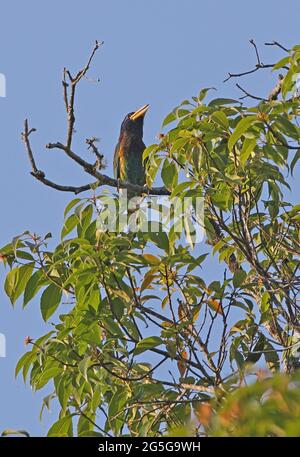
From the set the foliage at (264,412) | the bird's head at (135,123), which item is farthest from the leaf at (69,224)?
the bird's head at (135,123)

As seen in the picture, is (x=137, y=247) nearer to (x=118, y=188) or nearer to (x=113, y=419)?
(x=113, y=419)

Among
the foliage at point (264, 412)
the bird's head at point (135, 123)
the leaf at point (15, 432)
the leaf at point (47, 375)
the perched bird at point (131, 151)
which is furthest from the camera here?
the bird's head at point (135, 123)

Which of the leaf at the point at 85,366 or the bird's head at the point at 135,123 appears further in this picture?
the bird's head at the point at 135,123

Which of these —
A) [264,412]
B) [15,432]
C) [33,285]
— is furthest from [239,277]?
[264,412]

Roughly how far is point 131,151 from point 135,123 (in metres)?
0.43

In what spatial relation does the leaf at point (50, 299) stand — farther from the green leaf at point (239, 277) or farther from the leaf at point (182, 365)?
the green leaf at point (239, 277)

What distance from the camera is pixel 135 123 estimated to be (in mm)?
8562

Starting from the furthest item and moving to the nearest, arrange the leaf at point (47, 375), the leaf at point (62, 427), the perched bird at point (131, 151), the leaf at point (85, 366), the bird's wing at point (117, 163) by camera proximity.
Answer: the bird's wing at point (117, 163) → the perched bird at point (131, 151) → the leaf at point (47, 375) → the leaf at point (62, 427) → the leaf at point (85, 366)

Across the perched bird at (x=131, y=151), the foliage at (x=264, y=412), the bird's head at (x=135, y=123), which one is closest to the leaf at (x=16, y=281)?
the foliage at (x=264, y=412)

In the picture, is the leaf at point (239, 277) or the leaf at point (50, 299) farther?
the leaf at point (239, 277)

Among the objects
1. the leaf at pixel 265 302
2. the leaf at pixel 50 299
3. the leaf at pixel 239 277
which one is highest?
the leaf at pixel 239 277

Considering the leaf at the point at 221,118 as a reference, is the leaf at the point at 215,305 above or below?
below

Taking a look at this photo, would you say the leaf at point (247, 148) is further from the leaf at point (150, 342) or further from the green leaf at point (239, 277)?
the leaf at point (150, 342)

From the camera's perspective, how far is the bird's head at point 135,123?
8.49 meters
